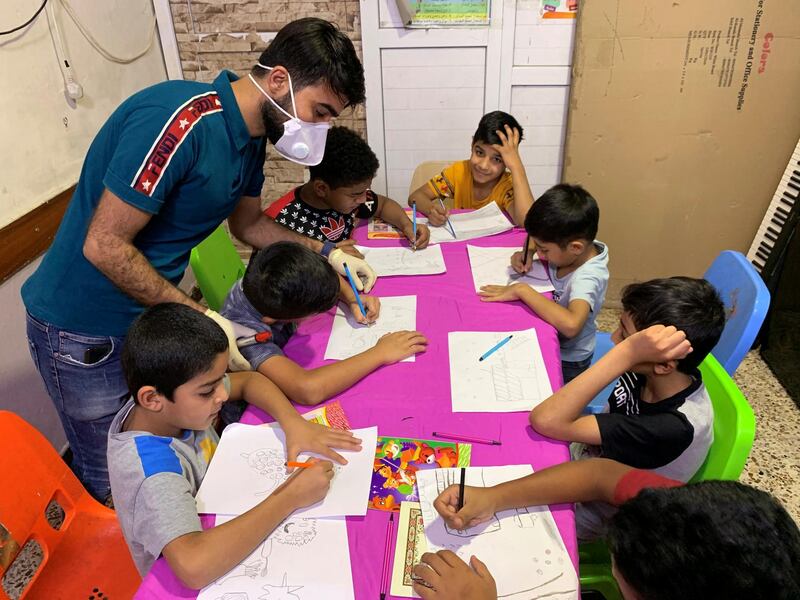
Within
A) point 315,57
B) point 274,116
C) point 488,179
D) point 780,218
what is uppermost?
point 315,57

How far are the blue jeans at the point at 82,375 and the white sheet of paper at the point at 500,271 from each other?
1.04 meters

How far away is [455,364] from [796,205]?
2130 mm

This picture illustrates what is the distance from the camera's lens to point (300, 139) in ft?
4.69

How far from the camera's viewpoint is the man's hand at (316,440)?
1.05 metres

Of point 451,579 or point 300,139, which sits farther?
point 300,139

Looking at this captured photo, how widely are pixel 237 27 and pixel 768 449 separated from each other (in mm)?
3160

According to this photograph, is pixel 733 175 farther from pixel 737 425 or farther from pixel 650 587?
pixel 650 587

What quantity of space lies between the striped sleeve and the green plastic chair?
1187mm

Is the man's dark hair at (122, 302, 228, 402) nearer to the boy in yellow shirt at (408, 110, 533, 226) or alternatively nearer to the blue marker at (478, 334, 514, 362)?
the blue marker at (478, 334, 514, 362)

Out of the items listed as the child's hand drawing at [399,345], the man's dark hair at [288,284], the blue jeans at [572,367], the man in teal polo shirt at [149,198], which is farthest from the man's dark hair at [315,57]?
the blue jeans at [572,367]

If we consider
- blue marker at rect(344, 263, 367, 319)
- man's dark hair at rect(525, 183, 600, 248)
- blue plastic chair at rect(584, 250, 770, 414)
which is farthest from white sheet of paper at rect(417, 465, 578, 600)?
man's dark hair at rect(525, 183, 600, 248)

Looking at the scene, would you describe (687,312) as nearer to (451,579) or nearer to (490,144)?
(451,579)

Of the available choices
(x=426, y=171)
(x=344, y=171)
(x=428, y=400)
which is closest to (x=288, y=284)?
(x=428, y=400)

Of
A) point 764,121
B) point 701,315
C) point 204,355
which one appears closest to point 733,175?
point 764,121
